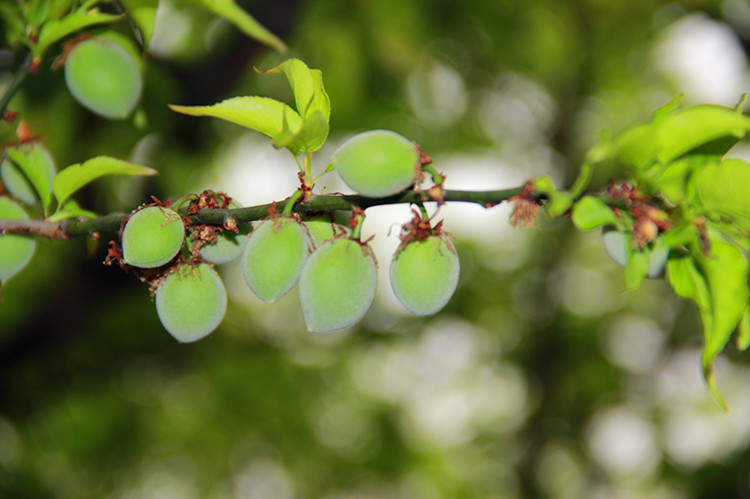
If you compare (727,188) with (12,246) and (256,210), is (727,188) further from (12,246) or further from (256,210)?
(12,246)

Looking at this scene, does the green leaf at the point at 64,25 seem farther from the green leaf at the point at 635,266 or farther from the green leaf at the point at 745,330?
the green leaf at the point at 745,330

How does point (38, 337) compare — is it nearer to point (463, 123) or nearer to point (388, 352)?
point (463, 123)

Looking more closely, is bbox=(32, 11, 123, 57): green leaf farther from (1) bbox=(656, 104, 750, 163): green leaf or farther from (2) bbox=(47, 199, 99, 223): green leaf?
(1) bbox=(656, 104, 750, 163): green leaf

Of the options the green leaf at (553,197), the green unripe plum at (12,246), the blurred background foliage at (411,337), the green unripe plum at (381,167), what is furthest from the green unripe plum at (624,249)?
the blurred background foliage at (411,337)

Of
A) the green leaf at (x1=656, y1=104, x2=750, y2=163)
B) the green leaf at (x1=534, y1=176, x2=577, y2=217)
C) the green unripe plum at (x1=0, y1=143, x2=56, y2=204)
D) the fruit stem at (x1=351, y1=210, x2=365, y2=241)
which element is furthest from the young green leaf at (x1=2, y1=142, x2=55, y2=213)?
the green leaf at (x1=656, y1=104, x2=750, y2=163)

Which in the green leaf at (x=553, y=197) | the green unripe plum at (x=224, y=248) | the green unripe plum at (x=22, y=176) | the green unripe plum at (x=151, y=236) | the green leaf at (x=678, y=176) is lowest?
the green unripe plum at (x=22, y=176)

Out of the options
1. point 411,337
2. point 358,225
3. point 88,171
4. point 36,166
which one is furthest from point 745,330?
point 411,337
